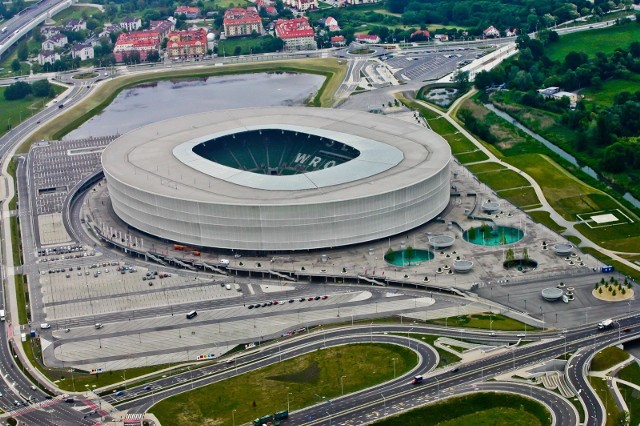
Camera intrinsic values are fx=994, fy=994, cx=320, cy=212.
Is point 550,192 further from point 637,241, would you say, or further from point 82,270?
point 82,270

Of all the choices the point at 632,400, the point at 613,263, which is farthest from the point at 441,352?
the point at 613,263

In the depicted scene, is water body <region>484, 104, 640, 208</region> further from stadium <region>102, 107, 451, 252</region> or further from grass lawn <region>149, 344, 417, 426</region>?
grass lawn <region>149, 344, 417, 426</region>

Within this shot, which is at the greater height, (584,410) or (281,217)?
(281,217)

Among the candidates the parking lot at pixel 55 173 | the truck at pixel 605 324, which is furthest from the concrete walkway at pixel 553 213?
the parking lot at pixel 55 173

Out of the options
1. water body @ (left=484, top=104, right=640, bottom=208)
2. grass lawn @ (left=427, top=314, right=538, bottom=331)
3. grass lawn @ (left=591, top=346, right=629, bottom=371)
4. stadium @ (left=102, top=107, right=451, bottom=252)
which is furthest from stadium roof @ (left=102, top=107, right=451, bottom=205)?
grass lawn @ (left=591, top=346, right=629, bottom=371)

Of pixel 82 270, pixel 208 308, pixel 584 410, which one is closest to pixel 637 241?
pixel 584 410

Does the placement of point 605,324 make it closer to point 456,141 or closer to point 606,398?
point 606,398

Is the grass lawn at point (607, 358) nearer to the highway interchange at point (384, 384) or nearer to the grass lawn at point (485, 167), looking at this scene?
the highway interchange at point (384, 384)
